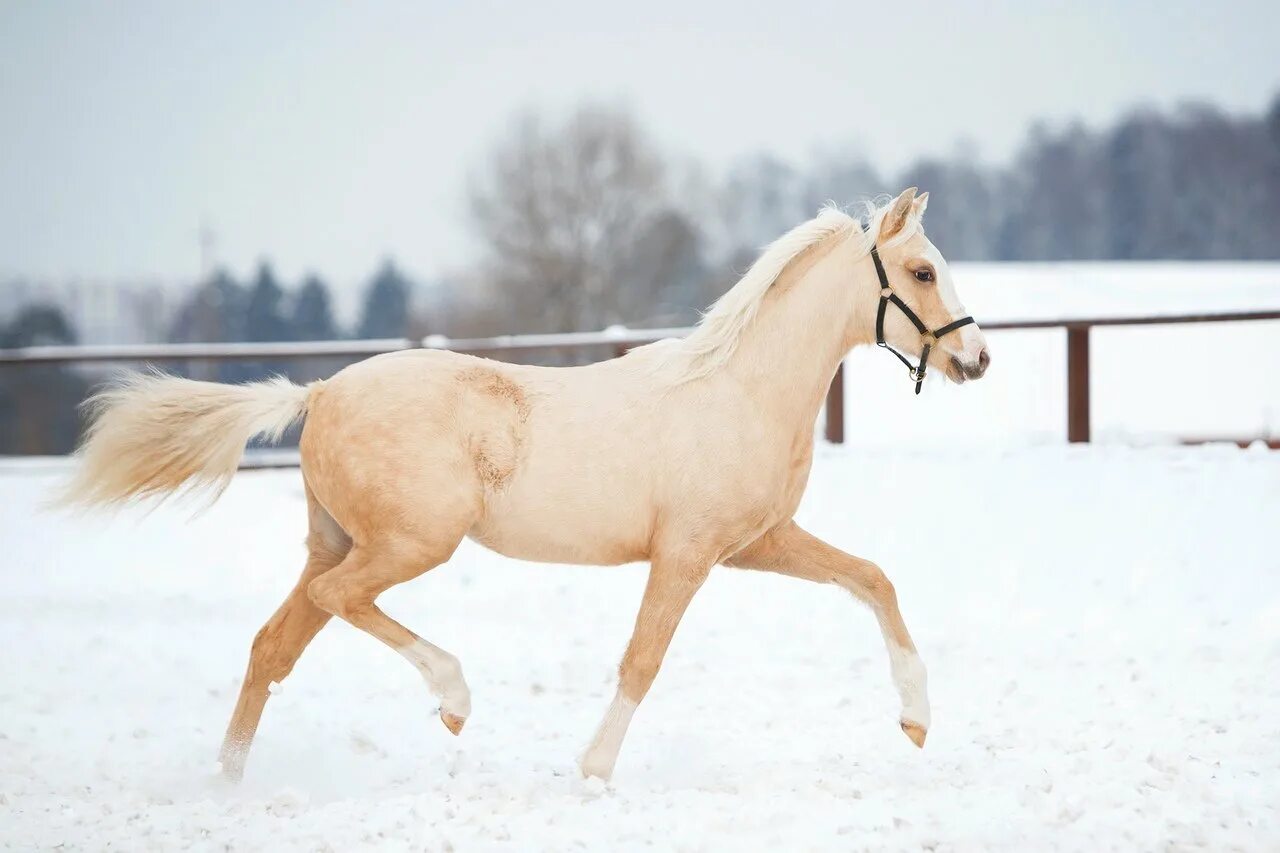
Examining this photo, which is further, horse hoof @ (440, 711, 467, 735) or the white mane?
the white mane

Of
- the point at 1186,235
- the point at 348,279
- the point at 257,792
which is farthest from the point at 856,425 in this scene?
the point at 348,279

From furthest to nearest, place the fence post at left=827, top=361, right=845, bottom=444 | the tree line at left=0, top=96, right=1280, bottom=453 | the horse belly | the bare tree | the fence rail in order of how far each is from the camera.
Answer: the tree line at left=0, top=96, right=1280, bottom=453 < the bare tree < the fence post at left=827, top=361, right=845, bottom=444 < the fence rail < the horse belly

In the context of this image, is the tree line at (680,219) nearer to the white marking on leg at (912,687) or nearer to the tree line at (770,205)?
the tree line at (770,205)

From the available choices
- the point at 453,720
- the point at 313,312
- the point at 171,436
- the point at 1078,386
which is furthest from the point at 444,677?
the point at 313,312

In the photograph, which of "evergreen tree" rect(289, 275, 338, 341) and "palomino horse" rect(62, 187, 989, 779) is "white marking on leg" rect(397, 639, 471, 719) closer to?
"palomino horse" rect(62, 187, 989, 779)

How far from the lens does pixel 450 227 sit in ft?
97.2

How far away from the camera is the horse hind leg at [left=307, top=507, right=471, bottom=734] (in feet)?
11.3

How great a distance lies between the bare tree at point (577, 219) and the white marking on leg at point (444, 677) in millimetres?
24195

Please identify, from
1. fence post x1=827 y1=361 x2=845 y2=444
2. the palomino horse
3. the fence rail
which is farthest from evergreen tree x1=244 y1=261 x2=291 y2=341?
the palomino horse

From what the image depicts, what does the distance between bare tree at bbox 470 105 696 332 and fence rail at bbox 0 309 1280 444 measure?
18285mm

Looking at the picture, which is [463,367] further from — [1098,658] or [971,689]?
[1098,658]

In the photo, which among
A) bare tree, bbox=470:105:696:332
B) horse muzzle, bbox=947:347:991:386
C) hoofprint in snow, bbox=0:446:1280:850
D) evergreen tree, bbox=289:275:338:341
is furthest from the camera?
evergreen tree, bbox=289:275:338:341

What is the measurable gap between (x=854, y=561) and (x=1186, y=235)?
32.6 metres

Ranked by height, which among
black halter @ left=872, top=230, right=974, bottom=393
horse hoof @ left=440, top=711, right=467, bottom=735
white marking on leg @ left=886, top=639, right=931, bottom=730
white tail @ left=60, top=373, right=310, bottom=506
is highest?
black halter @ left=872, top=230, right=974, bottom=393
